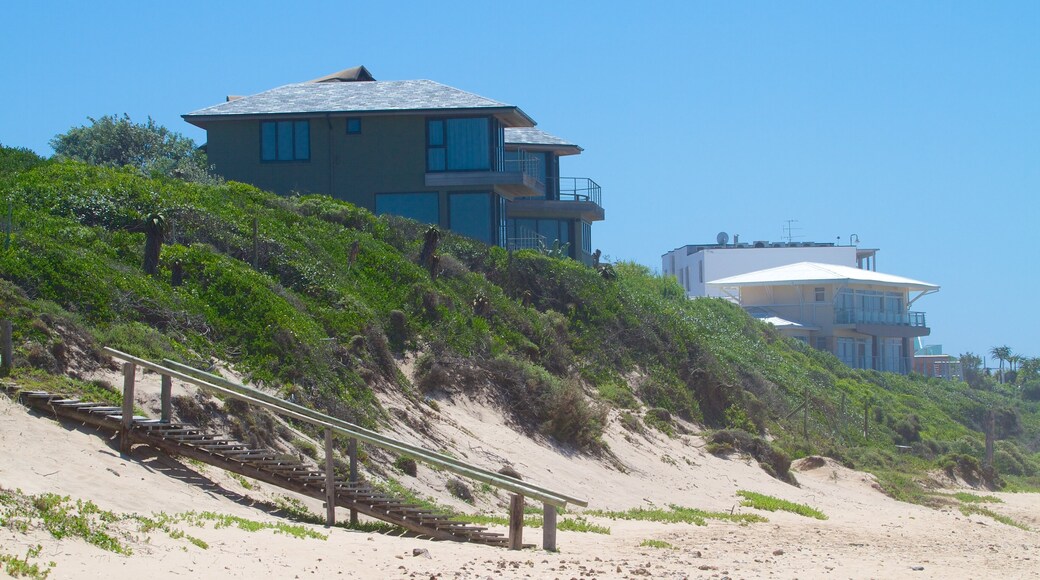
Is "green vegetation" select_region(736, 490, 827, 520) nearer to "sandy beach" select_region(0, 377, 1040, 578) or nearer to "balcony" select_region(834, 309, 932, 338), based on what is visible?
"sandy beach" select_region(0, 377, 1040, 578)

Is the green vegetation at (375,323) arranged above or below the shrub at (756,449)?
above

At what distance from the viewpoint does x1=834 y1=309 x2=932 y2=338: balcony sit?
59.0 m

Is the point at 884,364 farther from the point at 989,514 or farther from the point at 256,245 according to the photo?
the point at 256,245

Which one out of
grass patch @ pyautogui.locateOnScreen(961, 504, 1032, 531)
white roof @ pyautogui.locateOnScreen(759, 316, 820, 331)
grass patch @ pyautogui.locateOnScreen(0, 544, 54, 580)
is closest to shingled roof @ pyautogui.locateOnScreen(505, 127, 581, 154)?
white roof @ pyautogui.locateOnScreen(759, 316, 820, 331)

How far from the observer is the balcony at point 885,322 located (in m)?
59.0

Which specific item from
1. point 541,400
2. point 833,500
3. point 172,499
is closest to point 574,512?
point 541,400

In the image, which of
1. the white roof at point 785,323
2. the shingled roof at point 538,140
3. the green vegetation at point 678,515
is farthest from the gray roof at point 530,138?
the green vegetation at point 678,515

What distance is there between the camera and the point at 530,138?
4503 centimetres

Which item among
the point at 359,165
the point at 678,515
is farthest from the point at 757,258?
the point at 678,515

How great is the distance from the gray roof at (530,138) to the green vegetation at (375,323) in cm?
787

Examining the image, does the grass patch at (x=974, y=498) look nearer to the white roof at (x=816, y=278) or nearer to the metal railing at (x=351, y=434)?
the metal railing at (x=351, y=434)

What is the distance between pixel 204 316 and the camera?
65.1 ft

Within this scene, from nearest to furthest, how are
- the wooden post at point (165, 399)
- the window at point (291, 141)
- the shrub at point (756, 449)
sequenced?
1. the wooden post at point (165, 399)
2. the shrub at point (756, 449)
3. the window at point (291, 141)

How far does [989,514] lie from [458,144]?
18691 mm
